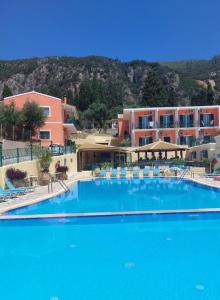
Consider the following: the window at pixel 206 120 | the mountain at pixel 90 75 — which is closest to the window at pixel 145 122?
the window at pixel 206 120

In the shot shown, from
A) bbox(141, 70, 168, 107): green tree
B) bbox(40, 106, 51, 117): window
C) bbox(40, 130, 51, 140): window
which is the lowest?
bbox(40, 130, 51, 140): window

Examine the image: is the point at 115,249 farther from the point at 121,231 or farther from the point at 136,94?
the point at 136,94

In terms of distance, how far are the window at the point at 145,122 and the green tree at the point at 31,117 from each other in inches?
477

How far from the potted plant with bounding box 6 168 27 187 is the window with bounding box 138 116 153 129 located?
23.9 metres

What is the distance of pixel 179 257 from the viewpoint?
24.8 feet

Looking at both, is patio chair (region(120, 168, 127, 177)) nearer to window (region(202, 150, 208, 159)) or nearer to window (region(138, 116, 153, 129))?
window (region(202, 150, 208, 159))

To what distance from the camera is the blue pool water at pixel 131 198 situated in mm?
12930

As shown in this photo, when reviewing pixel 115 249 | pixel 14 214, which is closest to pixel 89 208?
pixel 14 214

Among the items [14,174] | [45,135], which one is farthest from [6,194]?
[45,135]

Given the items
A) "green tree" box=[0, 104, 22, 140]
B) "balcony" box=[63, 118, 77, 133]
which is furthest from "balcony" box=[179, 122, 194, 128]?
"green tree" box=[0, 104, 22, 140]

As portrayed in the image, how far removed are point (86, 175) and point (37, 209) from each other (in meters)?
14.4

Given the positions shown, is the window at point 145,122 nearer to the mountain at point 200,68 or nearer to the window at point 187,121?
the window at point 187,121

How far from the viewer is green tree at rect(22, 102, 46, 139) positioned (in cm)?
3155

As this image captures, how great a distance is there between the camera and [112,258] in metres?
7.56
